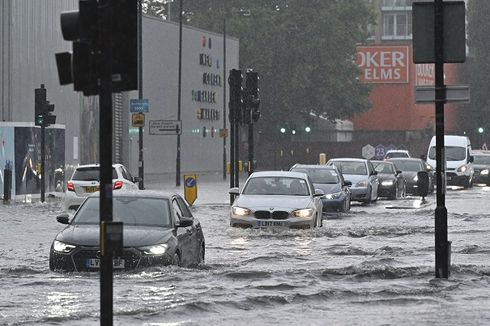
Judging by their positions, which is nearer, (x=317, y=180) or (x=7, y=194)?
(x=317, y=180)

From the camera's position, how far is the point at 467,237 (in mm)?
30266

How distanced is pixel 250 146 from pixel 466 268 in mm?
22704

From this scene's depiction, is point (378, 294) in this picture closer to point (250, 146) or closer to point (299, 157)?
point (250, 146)

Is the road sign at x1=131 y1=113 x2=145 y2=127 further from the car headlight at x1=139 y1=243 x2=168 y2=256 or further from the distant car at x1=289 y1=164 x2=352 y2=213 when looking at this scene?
the car headlight at x1=139 y1=243 x2=168 y2=256

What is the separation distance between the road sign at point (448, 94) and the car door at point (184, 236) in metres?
3.87

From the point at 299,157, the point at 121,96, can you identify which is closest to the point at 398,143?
the point at 299,157

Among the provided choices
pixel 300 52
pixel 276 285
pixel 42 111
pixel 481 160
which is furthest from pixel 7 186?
pixel 300 52

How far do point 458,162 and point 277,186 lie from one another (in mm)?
36423

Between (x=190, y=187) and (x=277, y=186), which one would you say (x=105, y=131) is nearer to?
(x=277, y=186)

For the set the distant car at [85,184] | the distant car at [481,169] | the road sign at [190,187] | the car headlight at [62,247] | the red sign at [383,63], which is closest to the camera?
the car headlight at [62,247]

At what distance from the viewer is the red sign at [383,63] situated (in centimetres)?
10762

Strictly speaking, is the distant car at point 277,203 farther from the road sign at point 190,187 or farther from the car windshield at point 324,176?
the road sign at point 190,187

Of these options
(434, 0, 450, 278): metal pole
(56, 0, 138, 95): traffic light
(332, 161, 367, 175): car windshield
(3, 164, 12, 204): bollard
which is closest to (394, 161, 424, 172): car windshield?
(332, 161, 367, 175): car windshield

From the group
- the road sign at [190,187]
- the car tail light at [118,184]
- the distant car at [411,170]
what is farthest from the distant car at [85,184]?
the distant car at [411,170]
